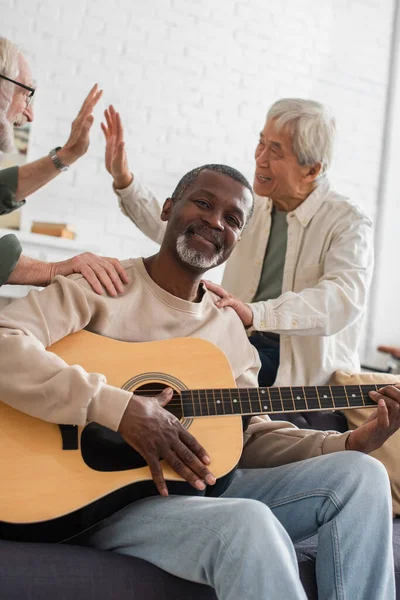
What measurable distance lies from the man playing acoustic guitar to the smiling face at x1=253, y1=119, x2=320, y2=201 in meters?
0.86

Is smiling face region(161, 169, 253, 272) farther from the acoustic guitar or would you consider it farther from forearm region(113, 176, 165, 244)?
forearm region(113, 176, 165, 244)

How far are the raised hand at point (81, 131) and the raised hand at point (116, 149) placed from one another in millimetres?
75

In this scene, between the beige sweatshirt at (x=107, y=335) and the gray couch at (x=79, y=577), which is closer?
the gray couch at (x=79, y=577)

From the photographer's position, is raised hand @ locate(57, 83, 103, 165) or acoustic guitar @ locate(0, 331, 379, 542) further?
raised hand @ locate(57, 83, 103, 165)

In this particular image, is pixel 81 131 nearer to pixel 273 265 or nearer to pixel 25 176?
pixel 25 176

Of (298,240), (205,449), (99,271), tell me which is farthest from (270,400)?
(298,240)

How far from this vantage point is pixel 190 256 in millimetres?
1746

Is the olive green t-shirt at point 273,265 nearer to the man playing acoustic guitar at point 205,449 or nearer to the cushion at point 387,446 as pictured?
the cushion at point 387,446

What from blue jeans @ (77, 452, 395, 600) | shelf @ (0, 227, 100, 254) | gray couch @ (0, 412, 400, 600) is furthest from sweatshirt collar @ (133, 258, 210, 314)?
shelf @ (0, 227, 100, 254)

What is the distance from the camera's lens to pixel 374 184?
4527 millimetres

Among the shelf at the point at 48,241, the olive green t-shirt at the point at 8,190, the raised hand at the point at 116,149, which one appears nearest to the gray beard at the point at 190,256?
the olive green t-shirt at the point at 8,190

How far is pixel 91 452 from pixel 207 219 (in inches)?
26.1

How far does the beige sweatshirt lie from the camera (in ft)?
4.62

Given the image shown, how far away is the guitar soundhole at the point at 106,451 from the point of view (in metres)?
1.43
